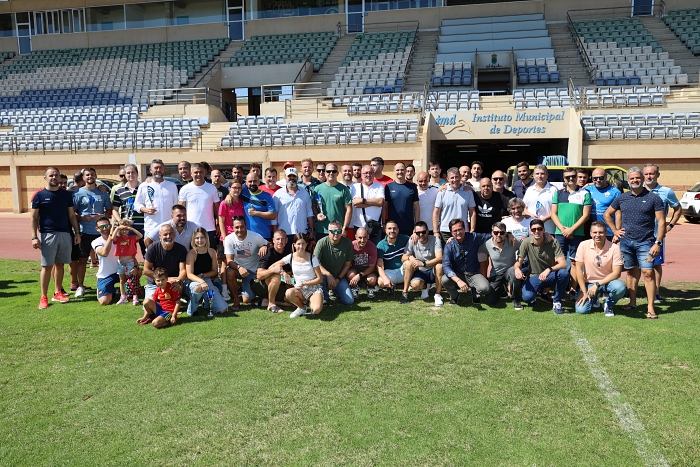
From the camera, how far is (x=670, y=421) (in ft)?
13.4

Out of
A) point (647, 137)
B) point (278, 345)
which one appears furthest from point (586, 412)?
point (647, 137)

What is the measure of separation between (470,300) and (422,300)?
0.73m

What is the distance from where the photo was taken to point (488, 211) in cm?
820

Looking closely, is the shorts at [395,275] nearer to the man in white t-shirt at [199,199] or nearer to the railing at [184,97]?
the man in white t-shirt at [199,199]

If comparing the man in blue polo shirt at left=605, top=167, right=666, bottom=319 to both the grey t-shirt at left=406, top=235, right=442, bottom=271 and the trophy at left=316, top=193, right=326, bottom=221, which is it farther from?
the trophy at left=316, top=193, right=326, bottom=221

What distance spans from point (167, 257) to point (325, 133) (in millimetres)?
15012

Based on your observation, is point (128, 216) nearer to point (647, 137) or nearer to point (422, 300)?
point (422, 300)

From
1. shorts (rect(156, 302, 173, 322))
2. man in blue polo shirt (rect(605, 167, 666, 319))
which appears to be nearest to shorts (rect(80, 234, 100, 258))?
shorts (rect(156, 302, 173, 322))

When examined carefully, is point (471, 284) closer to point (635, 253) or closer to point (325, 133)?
point (635, 253)

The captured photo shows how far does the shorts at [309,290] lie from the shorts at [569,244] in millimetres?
3696

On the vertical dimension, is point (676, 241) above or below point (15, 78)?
below

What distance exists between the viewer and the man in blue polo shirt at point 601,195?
788cm

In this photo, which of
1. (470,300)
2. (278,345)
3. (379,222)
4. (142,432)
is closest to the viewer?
(142,432)

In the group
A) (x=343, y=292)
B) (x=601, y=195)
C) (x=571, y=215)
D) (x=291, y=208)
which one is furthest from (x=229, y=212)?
(x=601, y=195)
